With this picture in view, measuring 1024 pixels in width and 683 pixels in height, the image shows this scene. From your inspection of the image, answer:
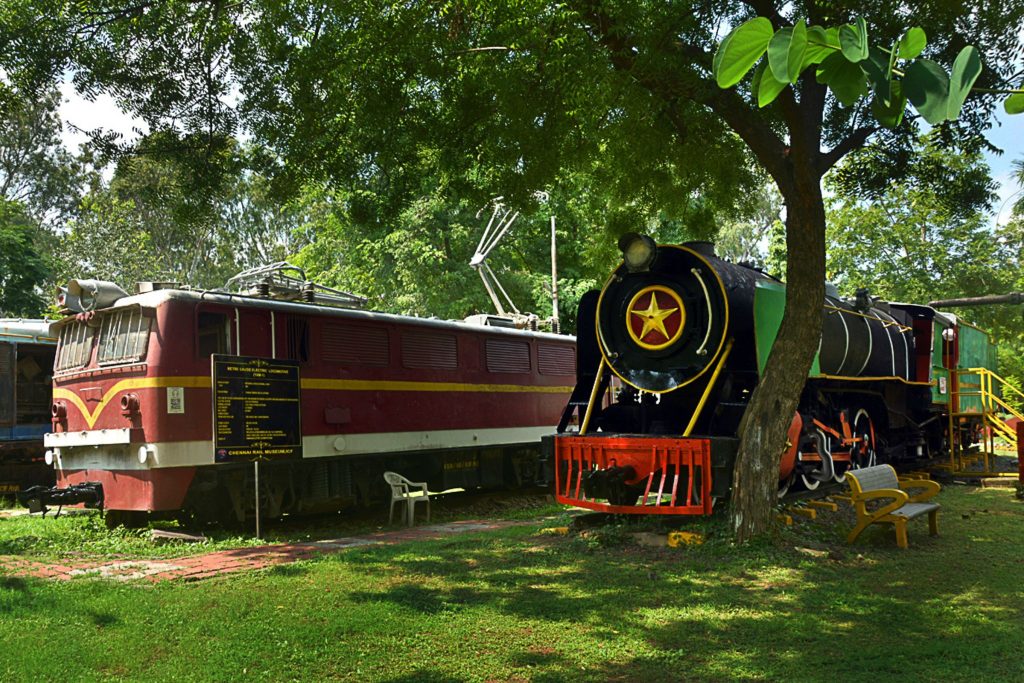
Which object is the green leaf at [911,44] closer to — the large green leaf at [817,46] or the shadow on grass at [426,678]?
the large green leaf at [817,46]

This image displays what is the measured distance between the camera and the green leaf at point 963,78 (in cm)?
173

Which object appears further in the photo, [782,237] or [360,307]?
[782,237]

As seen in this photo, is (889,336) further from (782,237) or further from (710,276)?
(782,237)

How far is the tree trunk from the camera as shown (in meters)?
8.34

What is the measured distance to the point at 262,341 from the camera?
10.5 meters

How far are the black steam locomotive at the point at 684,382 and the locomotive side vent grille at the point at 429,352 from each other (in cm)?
267

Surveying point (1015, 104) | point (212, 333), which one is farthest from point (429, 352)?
point (1015, 104)

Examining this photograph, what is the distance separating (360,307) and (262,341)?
2.25m

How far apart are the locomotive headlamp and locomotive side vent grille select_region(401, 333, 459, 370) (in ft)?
11.9

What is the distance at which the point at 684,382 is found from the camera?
31.4ft

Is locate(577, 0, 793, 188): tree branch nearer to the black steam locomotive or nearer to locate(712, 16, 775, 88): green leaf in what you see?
the black steam locomotive

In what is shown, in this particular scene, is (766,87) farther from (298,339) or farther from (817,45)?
(298,339)

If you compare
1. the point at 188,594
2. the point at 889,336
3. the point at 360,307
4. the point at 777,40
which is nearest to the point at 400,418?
the point at 360,307

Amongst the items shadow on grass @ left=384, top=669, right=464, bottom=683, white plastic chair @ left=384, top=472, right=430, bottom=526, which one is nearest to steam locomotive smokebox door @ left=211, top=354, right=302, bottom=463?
white plastic chair @ left=384, top=472, right=430, bottom=526
